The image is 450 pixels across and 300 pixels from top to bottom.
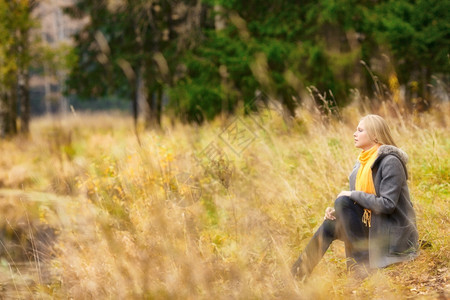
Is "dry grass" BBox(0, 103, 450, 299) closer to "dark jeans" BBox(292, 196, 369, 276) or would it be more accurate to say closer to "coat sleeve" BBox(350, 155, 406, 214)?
"dark jeans" BBox(292, 196, 369, 276)

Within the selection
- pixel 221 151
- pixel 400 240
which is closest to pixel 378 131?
pixel 400 240

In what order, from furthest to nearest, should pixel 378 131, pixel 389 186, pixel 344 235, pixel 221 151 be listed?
1. pixel 221 151
2. pixel 344 235
3. pixel 378 131
4. pixel 389 186

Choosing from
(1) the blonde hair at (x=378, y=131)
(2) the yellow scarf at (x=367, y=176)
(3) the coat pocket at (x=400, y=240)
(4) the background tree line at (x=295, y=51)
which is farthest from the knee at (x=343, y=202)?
(4) the background tree line at (x=295, y=51)

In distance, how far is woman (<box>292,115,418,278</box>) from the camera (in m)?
3.20

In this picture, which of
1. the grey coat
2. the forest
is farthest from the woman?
the forest

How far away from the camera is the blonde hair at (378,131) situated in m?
3.30

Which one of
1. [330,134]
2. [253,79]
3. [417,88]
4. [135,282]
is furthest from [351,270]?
[253,79]

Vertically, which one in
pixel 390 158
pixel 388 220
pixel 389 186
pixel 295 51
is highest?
pixel 295 51

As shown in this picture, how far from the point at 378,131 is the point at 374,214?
547 millimetres

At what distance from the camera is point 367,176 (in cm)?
333

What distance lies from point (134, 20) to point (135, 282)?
36.6 feet

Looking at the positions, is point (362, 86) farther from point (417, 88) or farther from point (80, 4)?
point (80, 4)

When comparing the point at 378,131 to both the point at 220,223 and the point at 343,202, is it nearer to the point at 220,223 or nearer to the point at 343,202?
the point at 343,202

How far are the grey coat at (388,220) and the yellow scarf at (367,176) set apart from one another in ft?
0.11
